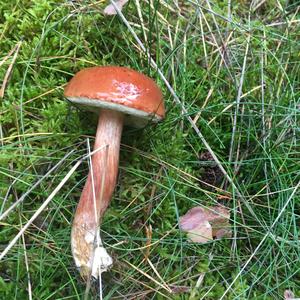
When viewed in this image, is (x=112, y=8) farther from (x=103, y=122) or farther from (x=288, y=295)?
(x=288, y=295)

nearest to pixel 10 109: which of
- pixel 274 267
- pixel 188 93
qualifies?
pixel 188 93

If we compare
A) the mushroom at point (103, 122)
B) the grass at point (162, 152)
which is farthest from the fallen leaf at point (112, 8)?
the mushroom at point (103, 122)

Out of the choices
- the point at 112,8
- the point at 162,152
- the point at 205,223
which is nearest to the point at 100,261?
the point at 205,223

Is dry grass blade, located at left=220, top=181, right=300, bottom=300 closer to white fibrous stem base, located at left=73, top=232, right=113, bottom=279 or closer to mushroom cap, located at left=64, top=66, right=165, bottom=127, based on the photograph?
white fibrous stem base, located at left=73, top=232, right=113, bottom=279

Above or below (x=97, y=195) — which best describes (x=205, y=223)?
below

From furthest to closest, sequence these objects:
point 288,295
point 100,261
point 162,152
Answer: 1. point 162,152
2. point 288,295
3. point 100,261

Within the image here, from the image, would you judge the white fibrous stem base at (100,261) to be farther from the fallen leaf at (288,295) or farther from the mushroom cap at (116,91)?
the fallen leaf at (288,295)

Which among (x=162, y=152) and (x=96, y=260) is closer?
(x=96, y=260)

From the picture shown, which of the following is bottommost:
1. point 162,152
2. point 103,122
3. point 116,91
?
point 162,152
